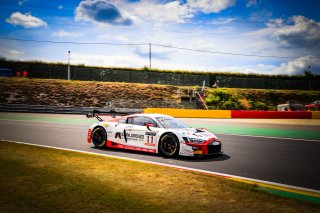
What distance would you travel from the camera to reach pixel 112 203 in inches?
178

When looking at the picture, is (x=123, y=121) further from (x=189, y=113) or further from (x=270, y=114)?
(x=270, y=114)

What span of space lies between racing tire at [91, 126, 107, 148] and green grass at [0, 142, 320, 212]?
262cm

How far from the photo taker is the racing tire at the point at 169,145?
8484 mm

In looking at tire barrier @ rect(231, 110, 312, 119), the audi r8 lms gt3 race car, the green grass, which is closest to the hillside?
tire barrier @ rect(231, 110, 312, 119)

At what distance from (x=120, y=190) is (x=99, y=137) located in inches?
203

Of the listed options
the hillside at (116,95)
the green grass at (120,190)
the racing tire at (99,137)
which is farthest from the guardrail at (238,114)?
the green grass at (120,190)

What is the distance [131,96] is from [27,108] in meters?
13.0

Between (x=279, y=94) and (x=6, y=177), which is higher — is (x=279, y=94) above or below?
above

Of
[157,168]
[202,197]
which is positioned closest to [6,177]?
[157,168]

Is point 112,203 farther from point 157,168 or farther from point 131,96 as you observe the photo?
point 131,96

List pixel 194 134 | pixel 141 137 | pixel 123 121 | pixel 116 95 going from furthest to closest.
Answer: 1. pixel 116 95
2. pixel 123 121
3. pixel 141 137
4. pixel 194 134

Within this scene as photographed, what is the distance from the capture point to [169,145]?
8.67 m

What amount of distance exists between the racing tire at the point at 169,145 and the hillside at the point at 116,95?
72.1 feet

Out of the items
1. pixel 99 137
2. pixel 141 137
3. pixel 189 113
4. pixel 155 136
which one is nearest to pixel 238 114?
pixel 189 113
